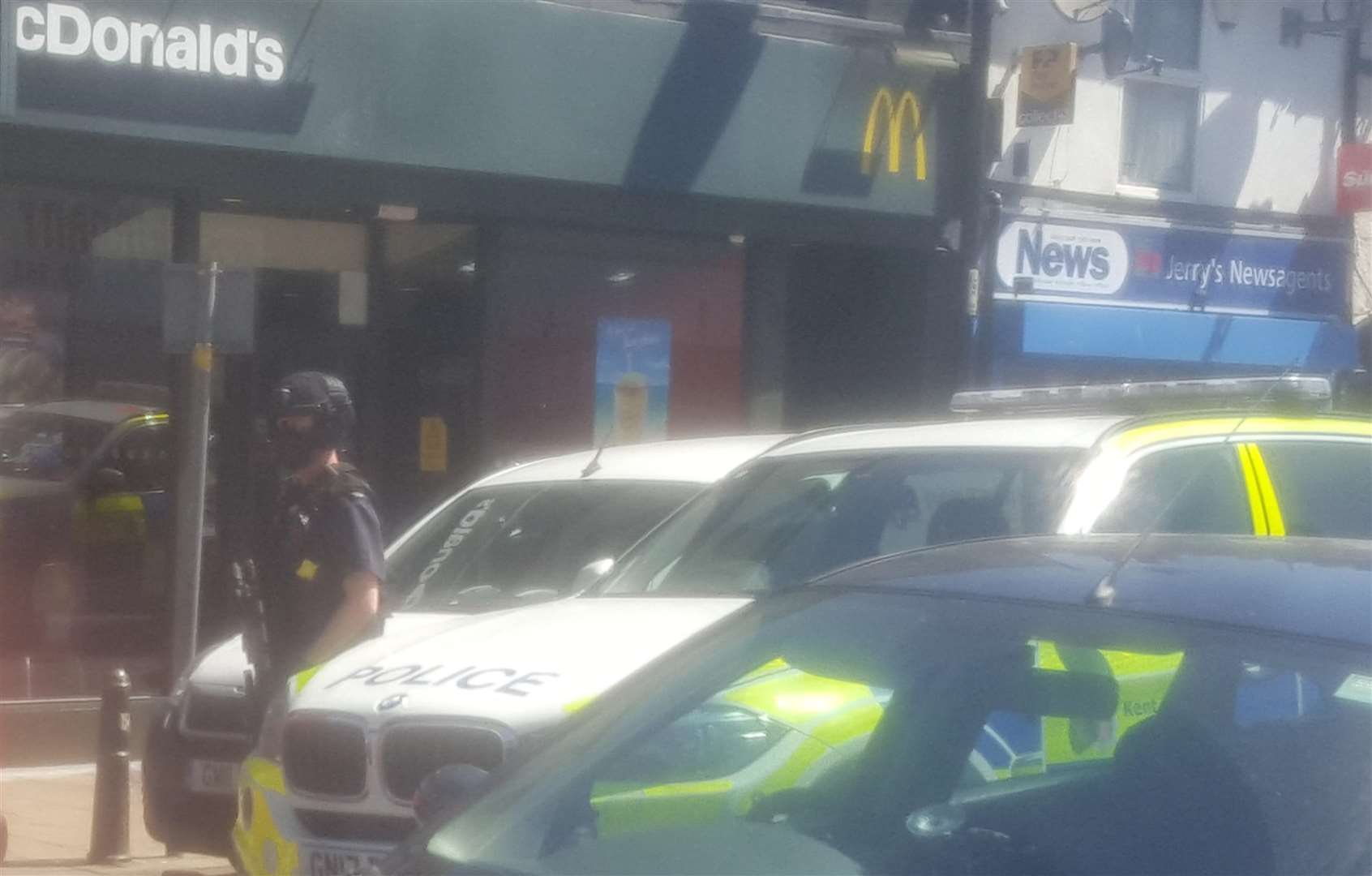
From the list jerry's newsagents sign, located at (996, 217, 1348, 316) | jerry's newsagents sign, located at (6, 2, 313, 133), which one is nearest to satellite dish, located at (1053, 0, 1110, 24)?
jerry's newsagents sign, located at (996, 217, 1348, 316)

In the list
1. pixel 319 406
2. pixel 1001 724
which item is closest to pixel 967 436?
pixel 319 406

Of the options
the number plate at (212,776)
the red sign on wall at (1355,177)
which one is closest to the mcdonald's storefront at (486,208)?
the number plate at (212,776)

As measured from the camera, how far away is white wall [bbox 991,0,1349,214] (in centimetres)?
1355

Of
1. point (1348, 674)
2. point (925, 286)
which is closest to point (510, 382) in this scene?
point (925, 286)

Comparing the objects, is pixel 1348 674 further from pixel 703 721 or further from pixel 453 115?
pixel 453 115

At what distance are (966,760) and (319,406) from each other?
3206mm

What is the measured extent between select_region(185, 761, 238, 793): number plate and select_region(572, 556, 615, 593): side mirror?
1.55m

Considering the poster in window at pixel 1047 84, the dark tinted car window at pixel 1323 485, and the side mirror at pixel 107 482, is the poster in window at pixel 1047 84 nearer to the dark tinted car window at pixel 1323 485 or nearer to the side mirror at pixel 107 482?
the side mirror at pixel 107 482

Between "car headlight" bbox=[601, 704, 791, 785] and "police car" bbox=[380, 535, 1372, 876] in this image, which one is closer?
"police car" bbox=[380, 535, 1372, 876]

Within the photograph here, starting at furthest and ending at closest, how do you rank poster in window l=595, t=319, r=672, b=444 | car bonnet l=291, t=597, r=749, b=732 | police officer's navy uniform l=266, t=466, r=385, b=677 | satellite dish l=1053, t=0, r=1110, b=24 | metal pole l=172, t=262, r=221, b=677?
satellite dish l=1053, t=0, r=1110, b=24
poster in window l=595, t=319, r=672, b=444
metal pole l=172, t=262, r=221, b=677
police officer's navy uniform l=266, t=466, r=385, b=677
car bonnet l=291, t=597, r=749, b=732

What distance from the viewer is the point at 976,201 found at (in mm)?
13086

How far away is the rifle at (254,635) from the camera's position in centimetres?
624

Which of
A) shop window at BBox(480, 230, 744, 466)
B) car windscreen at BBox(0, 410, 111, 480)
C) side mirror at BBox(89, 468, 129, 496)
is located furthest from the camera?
shop window at BBox(480, 230, 744, 466)

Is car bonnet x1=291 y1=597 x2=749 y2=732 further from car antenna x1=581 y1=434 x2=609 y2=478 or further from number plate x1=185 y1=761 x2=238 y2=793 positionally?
car antenna x1=581 y1=434 x2=609 y2=478
